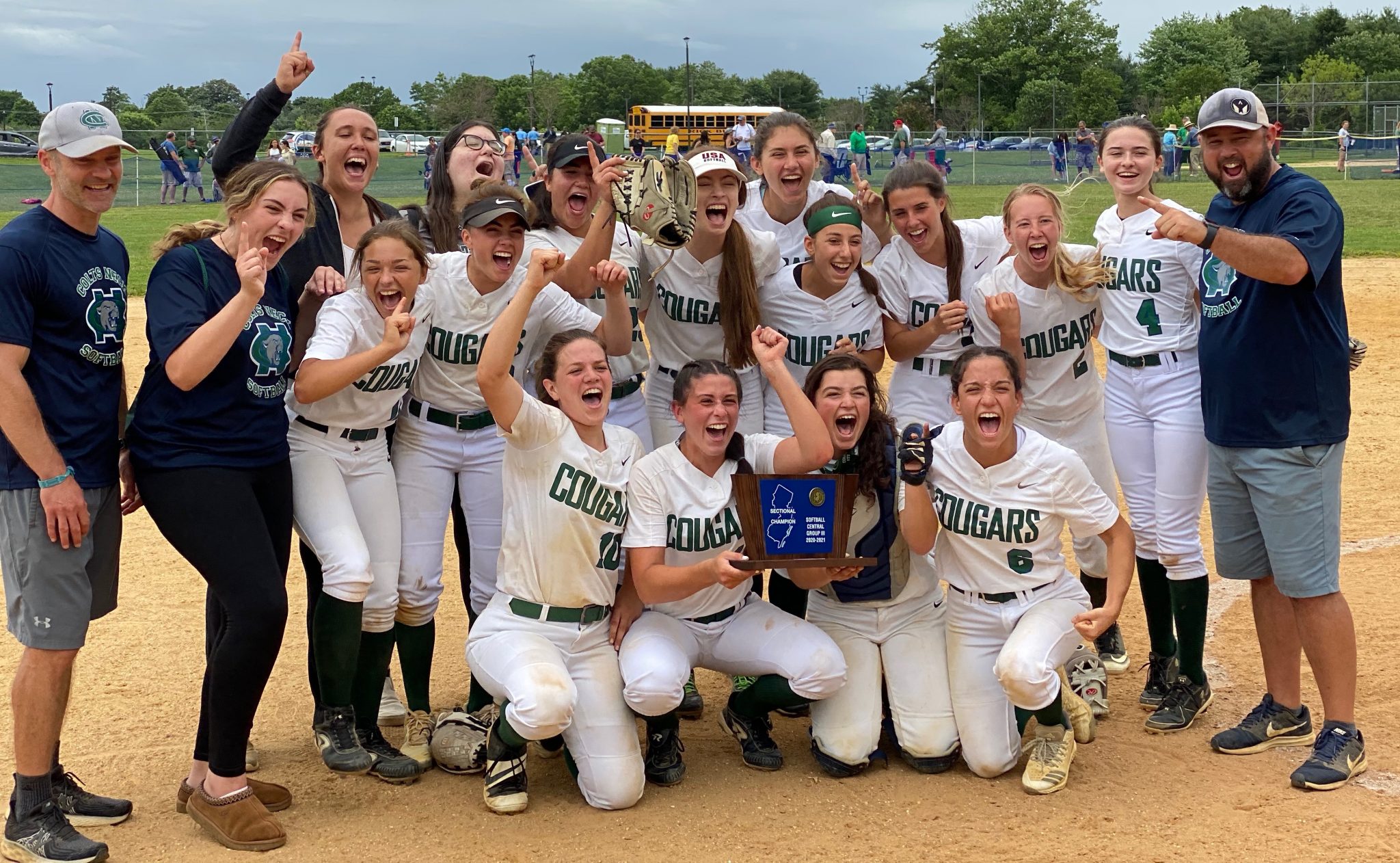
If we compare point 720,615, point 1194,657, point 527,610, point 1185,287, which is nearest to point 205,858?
point 527,610

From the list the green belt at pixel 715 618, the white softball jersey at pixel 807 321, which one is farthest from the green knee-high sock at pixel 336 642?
the white softball jersey at pixel 807 321

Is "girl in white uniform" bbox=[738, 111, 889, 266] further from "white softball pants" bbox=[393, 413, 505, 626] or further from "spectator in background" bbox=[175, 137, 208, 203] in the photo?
"spectator in background" bbox=[175, 137, 208, 203]

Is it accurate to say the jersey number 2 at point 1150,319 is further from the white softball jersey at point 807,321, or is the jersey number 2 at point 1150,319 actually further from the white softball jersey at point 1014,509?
the white softball jersey at point 807,321

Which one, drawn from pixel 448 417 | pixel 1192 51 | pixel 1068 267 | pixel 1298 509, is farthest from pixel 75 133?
pixel 1192 51

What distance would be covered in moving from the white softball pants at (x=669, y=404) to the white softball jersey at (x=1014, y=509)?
2.84ft

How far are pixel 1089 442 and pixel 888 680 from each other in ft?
4.31

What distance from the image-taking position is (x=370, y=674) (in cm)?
443

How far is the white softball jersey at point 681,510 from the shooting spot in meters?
4.20

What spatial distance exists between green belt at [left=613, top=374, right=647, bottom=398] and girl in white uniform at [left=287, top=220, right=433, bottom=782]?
2.74 feet

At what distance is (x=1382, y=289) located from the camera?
1303 centimetres

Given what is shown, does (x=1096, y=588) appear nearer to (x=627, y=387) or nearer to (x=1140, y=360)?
(x=1140, y=360)

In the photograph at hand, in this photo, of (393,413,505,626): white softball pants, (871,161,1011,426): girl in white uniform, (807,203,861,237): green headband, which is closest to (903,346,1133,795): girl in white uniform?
(871,161,1011,426): girl in white uniform

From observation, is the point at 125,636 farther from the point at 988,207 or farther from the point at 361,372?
the point at 988,207

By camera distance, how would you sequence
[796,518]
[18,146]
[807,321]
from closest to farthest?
[796,518], [807,321], [18,146]
